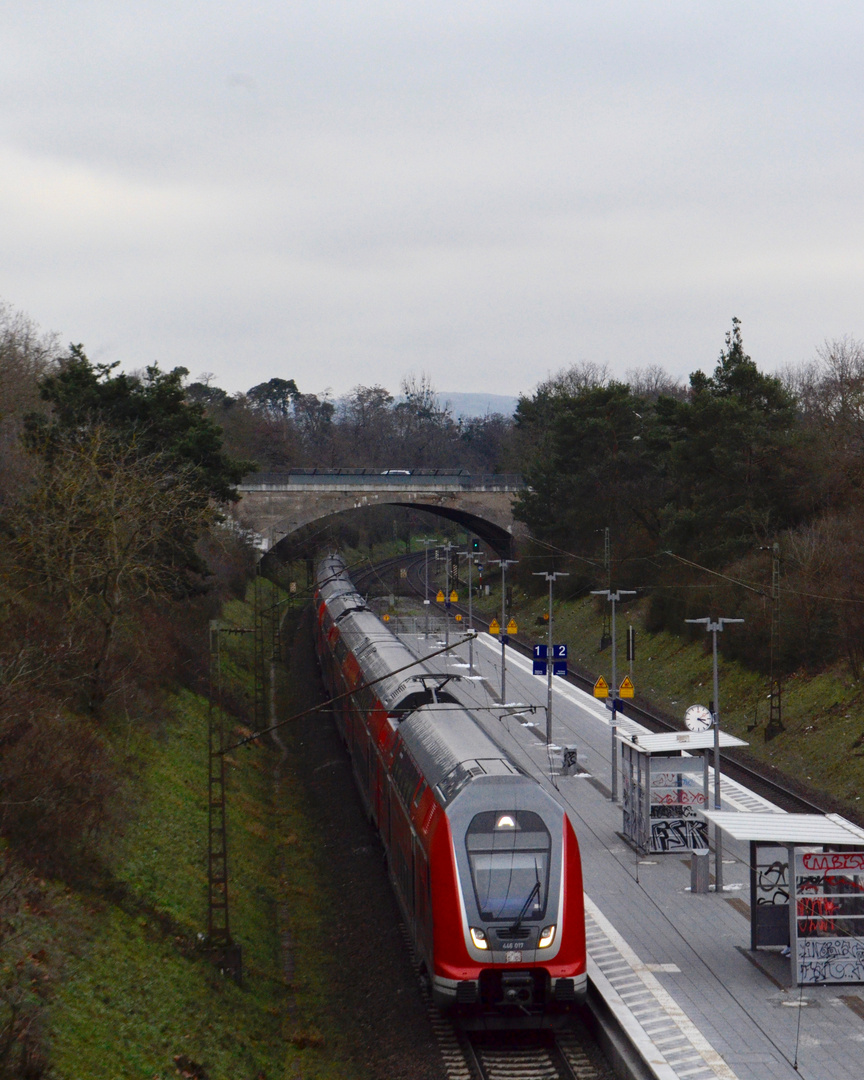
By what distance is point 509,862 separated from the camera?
13719 millimetres

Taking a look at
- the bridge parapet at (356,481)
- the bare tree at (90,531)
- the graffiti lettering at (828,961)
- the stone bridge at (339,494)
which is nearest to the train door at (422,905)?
the graffiti lettering at (828,961)

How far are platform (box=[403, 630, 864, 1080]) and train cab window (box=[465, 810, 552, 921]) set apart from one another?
74.4 inches

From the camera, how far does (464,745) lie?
54.5 feet

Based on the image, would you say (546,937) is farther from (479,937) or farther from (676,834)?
(676,834)

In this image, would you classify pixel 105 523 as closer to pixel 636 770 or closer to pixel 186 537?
pixel 186 537

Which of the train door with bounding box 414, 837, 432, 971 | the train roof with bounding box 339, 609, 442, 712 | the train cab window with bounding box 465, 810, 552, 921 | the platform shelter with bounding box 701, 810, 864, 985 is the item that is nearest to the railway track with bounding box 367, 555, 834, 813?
the train roof with bounding box 339, 609, 442, 712

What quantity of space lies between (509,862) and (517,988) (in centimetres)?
138

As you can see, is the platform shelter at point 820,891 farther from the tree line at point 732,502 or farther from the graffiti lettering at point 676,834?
the tree line at point 732,502

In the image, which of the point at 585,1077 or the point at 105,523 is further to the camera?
the point at 105,523

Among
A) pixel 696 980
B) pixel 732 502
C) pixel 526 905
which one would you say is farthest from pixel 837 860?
pixel 732 502

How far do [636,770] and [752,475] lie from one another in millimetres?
23122

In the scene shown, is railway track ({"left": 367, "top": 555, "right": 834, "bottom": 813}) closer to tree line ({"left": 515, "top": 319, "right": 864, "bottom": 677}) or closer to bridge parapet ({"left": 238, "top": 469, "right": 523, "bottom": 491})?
tree line ({"left": 515, "top": 319, "right": 864, "bottom": 677})

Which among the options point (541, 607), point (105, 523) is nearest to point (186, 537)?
point (105, 523)

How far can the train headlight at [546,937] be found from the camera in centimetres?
1336
